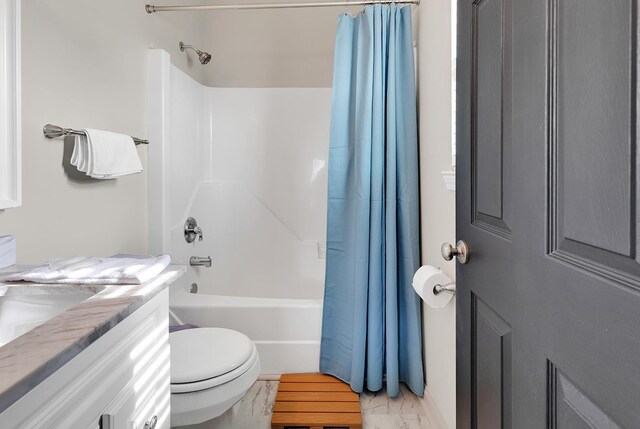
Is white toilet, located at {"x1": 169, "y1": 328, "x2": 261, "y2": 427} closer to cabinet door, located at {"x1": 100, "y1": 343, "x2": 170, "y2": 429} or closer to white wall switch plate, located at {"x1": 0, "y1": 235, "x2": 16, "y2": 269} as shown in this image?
cabinet door, located at {"x1": 100, "y1": 343, "x2": 170, "y2": 429}

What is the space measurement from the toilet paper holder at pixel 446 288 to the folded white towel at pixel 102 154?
1277 millimetres

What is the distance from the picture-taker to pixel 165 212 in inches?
75.4

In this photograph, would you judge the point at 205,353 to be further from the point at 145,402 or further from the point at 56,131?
the point at 56,131

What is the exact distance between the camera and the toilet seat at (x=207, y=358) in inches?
44.0

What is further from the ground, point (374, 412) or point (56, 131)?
point (56, 131)

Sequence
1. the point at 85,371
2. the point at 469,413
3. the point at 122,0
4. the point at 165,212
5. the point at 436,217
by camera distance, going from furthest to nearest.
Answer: the point at 165,212 → the point at 122,0 → the point at 436,217 → the point at 469,413 → the point at 85,371

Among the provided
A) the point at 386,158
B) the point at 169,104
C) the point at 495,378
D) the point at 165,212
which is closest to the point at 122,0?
the point at 169,104

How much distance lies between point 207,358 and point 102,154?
82 cm

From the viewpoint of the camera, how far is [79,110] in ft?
4.53

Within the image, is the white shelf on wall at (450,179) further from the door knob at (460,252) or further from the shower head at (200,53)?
the shower head at (200,53)

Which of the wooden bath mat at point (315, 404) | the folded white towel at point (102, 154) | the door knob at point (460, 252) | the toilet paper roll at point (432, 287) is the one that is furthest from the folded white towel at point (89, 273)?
the wooden bath mat at point (315, 404)

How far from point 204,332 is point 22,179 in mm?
781

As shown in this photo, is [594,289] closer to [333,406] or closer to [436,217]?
[436,217]

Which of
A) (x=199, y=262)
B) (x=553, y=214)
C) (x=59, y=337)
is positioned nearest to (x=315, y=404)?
(x=199, y=262)
